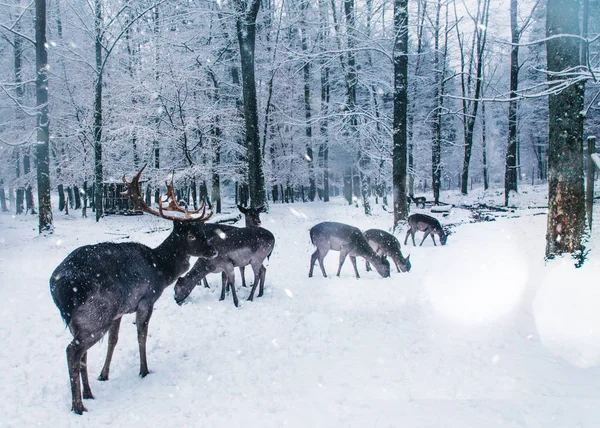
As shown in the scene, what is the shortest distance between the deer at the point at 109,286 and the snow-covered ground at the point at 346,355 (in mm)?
453

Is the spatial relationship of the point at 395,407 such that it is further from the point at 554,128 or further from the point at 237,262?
the point at 554,128

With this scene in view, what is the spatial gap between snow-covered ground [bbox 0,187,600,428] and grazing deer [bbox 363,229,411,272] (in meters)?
0.85

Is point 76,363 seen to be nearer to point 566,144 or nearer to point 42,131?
point 566,144

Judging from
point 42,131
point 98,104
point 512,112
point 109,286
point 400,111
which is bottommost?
point 109,286

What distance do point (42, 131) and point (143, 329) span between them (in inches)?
550

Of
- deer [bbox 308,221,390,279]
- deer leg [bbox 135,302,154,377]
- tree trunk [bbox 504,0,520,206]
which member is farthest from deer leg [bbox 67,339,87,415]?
tree trunk [bbox 504,0,520,206]

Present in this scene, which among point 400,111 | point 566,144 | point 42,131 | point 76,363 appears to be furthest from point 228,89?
point 76,363

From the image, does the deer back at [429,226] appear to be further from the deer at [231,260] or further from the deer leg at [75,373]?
the deer leg at [75,373]

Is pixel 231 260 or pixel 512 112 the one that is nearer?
pixel 231 260

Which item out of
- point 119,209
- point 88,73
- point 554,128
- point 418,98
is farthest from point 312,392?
point 418,98

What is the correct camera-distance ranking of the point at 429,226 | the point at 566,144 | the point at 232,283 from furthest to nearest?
1. the point at 429,226
2. the point at 232,283
3. the point at 566,144

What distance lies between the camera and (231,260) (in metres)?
7.62

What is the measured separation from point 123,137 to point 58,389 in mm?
20138

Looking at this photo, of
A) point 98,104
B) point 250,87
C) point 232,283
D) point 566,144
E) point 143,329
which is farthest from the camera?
point 98,104
